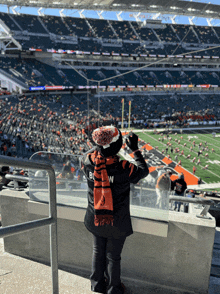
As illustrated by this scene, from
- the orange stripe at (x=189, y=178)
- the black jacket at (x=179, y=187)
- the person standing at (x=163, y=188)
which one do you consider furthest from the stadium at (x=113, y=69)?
the person standing at (x=163, y=188)

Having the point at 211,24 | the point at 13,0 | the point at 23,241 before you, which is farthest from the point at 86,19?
the point at 23,241

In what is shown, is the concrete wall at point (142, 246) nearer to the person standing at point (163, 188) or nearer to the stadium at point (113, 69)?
the person standing at point (163, 188)

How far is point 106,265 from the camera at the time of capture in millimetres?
2355

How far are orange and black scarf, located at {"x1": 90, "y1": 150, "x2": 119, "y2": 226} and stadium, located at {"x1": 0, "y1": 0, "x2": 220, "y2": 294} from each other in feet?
39.4

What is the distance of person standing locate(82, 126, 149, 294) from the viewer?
1990mm

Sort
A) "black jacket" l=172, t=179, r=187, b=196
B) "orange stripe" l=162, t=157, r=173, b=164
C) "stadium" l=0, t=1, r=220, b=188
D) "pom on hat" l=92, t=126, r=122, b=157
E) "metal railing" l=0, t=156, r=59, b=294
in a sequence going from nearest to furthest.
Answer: "metal railing" l=0, t=156, r=59, b=294
"pom on hat" l=92, t=126, r=122, b=157
"black jacket" l=172, t=179, r=187, b=196
"orange stripe" l=162, t=157, r=173, b=164
"stadium" l=0, t=1, r=220, b=188

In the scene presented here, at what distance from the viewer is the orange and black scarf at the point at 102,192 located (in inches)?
78.1

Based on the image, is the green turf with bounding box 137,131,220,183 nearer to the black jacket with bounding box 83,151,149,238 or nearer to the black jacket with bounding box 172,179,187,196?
the black jacket with bounding box 172,179,187,196

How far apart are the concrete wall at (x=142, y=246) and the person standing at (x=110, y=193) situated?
1.20 feet

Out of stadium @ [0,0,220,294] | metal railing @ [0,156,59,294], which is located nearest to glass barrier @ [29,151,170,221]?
metal railing @ [0,156,59,294]

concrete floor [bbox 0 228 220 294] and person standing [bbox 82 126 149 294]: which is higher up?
person standing [bbox 82 126 149 294]

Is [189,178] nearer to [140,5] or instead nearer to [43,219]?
[43,219]

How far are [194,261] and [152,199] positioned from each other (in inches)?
24.7

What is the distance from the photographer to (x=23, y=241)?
9.40 ft
